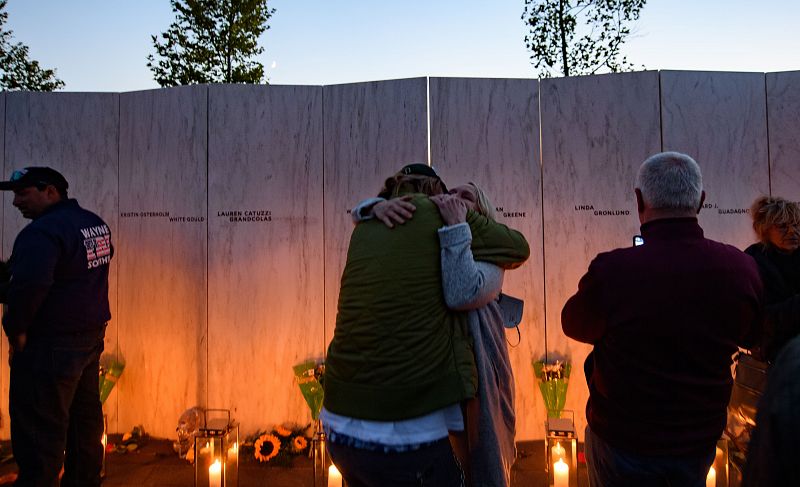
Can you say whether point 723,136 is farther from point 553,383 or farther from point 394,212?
point 394,212

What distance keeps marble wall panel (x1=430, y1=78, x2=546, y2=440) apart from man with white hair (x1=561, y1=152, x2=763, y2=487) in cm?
260

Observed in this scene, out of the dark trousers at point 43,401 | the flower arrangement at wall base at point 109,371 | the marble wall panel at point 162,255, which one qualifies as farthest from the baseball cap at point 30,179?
the flower arrangement at wall base at point 109,371

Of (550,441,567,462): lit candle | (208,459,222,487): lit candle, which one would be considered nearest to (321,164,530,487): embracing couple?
(550,441,567,462): lit candle

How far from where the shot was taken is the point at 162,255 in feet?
13.9

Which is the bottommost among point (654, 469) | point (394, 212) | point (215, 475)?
point (215, 475)

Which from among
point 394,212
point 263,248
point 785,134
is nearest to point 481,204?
point 394,212

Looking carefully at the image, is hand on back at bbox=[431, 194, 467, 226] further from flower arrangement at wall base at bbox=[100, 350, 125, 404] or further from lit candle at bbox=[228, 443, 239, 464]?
flower arrangement at wall base at bbox=[100, 350, 125, 404]

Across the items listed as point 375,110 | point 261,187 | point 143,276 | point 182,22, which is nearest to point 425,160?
point 375,110

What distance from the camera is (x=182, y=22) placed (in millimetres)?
10164

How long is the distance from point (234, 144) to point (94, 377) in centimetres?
218

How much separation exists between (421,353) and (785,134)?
4283mm

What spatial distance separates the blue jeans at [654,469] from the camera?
4.45ft

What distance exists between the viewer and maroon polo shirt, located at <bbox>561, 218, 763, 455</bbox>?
4.25 feet

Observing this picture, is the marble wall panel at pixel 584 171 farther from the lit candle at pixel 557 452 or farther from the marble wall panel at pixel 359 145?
the marble wall panel at pixel 359 145
